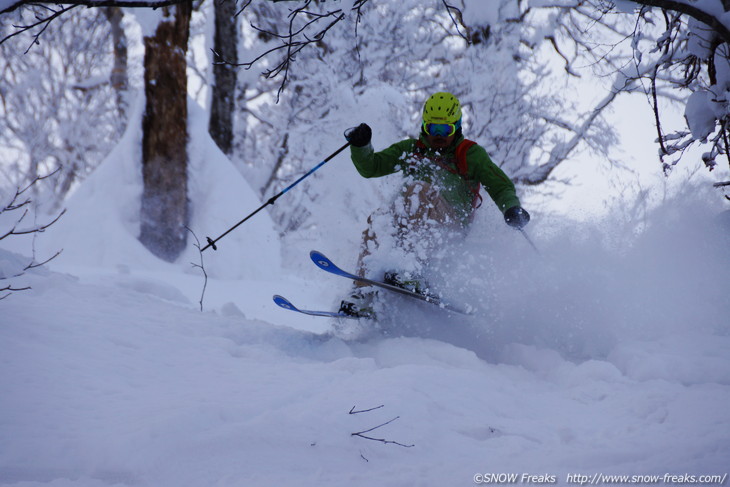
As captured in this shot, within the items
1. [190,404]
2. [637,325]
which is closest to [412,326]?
[637,325]

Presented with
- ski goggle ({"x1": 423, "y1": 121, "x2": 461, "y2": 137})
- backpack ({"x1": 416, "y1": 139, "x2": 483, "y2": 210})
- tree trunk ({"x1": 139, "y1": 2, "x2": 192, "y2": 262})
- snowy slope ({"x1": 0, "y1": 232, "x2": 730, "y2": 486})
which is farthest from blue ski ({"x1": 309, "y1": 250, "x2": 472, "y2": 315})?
tree trunk ({"x1": 139, "y1": 2, "x2": 192, "y2": 262})

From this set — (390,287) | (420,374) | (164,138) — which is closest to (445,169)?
(390,287)

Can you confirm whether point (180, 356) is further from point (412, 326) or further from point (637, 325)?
point (637, 325)

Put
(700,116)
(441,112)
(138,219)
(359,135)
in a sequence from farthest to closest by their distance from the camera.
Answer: (138,219) → (441,112) → (359,135) → (700,116)

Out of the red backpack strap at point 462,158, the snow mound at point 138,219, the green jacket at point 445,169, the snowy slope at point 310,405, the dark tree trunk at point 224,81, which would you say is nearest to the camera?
the snowy slope at point 310,405

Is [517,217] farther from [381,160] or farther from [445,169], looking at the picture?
[381,160]

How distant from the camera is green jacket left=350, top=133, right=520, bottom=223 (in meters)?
3.82

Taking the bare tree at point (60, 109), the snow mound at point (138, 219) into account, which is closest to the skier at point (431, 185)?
the snow mound at point (138, 219)

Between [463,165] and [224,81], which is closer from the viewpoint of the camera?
[463,165]

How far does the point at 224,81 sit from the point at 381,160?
666 centimetres

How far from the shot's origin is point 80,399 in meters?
2.13

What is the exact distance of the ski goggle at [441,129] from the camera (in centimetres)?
388

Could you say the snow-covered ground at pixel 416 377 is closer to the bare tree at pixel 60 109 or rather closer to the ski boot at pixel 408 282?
the ski boot at pixel 408 282

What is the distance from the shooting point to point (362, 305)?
3.70m
